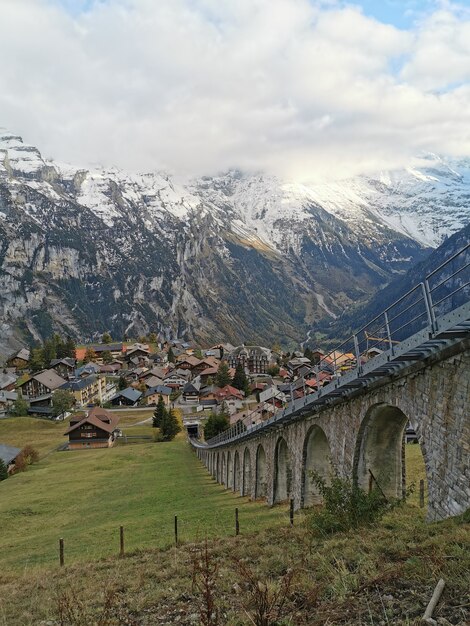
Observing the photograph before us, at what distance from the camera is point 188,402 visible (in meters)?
117

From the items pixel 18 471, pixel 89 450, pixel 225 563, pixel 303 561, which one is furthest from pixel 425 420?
pixel 89 450

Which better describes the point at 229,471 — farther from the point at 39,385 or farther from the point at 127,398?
the point at 39,385

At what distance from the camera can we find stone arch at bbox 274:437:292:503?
2849 cm

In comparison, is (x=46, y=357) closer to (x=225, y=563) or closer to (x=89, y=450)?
(x=89, y=450)

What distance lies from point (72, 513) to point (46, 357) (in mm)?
125744

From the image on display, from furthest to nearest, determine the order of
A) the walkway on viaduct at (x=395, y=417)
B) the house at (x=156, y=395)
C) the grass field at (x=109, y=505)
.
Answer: the house at (x=156, y=395)
the grass field at (x=109, y=505)
the walkway on viaduct at (x=395, y=417)

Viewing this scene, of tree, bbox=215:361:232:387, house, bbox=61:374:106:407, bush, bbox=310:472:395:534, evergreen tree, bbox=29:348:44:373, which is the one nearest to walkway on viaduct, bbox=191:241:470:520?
bush, bbox=310:472:395:534

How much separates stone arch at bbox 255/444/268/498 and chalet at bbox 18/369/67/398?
98.2m

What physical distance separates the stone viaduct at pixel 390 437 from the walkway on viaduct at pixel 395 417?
3 cm

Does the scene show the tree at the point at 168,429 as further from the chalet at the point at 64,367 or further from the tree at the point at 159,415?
the chalet at the point at 64,367

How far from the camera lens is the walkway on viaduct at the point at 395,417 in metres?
11.3

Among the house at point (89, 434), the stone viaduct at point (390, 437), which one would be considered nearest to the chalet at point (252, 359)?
the house at point (89, 434)

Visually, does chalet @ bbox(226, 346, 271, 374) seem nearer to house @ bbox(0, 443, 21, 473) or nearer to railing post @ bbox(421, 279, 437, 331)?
house @ bbox(0, 443, 21, 473)

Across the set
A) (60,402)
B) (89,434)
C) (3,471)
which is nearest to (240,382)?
(60,402)
